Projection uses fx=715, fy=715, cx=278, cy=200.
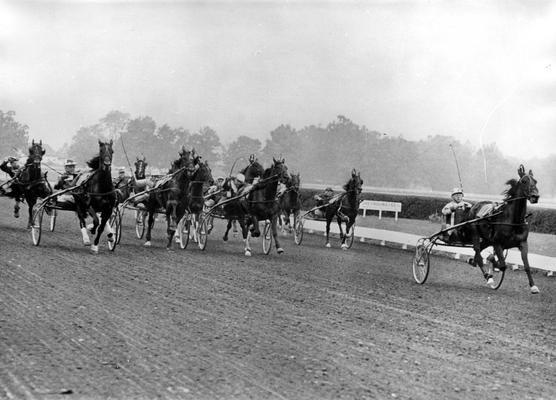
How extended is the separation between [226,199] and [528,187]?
7675mm

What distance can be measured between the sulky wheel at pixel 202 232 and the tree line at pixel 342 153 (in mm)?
18540

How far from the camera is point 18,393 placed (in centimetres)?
481

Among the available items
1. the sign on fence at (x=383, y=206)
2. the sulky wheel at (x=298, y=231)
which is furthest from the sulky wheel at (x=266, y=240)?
the sign on fence at (x=383, y=206)

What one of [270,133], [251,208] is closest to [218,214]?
[251,208]

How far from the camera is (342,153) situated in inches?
1547

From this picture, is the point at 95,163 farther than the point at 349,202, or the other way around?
the point at 349,202

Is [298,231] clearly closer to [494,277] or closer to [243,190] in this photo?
[243,190]

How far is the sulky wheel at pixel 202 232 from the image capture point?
16281 mm

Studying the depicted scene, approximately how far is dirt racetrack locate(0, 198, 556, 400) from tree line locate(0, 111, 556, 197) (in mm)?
23434

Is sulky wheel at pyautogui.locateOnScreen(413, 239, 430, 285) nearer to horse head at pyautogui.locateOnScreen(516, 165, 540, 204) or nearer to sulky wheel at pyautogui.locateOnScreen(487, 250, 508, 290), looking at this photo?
sulky wheel at pyautogui.locateOnScreen(487, 250, 508, 290)

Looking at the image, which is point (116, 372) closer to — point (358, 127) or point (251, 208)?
point (251, 208)

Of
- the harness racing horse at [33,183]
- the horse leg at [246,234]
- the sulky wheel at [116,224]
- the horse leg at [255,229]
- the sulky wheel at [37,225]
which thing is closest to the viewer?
the sulky wheel at [37,225]

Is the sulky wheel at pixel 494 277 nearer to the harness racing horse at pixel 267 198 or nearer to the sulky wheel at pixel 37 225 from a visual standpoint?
the harness racing horse at pixel 267 198

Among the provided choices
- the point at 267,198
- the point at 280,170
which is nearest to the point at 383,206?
the point at 267,198
